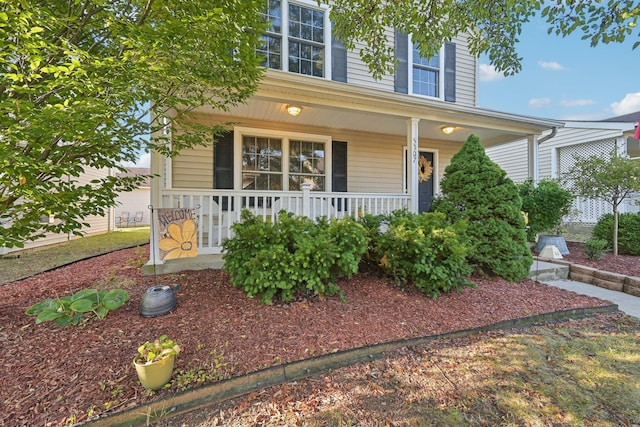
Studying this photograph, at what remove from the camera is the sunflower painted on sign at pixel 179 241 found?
284cm

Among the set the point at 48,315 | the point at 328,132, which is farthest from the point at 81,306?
the point at 328,132

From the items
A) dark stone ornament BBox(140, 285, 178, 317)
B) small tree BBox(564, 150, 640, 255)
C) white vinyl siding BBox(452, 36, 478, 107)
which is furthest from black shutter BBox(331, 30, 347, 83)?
dark stone ornament BBox(140, 285, 178, 317)

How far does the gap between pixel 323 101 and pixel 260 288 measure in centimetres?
320

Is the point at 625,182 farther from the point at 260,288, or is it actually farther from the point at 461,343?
the point at 260,288

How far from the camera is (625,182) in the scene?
5.07 metres

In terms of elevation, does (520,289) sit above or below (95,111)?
below

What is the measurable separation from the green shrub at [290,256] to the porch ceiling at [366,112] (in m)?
2.28

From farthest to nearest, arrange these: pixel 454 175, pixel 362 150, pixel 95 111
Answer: pixel 362 150 < pixel 454 175 < pixel 95 111

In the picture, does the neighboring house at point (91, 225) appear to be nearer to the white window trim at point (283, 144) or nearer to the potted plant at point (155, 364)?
the white window trim at point (283, 144)

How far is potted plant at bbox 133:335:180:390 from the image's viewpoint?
166 cm

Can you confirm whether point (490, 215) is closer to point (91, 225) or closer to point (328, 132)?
point (328, 132)

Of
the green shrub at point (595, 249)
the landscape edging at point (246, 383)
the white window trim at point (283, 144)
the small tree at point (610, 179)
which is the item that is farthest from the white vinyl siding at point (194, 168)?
the small tree at point (610, 179)

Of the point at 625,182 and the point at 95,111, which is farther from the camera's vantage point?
the point at 625,182

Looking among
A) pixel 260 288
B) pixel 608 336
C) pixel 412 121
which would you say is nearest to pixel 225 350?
pixel 260 288
